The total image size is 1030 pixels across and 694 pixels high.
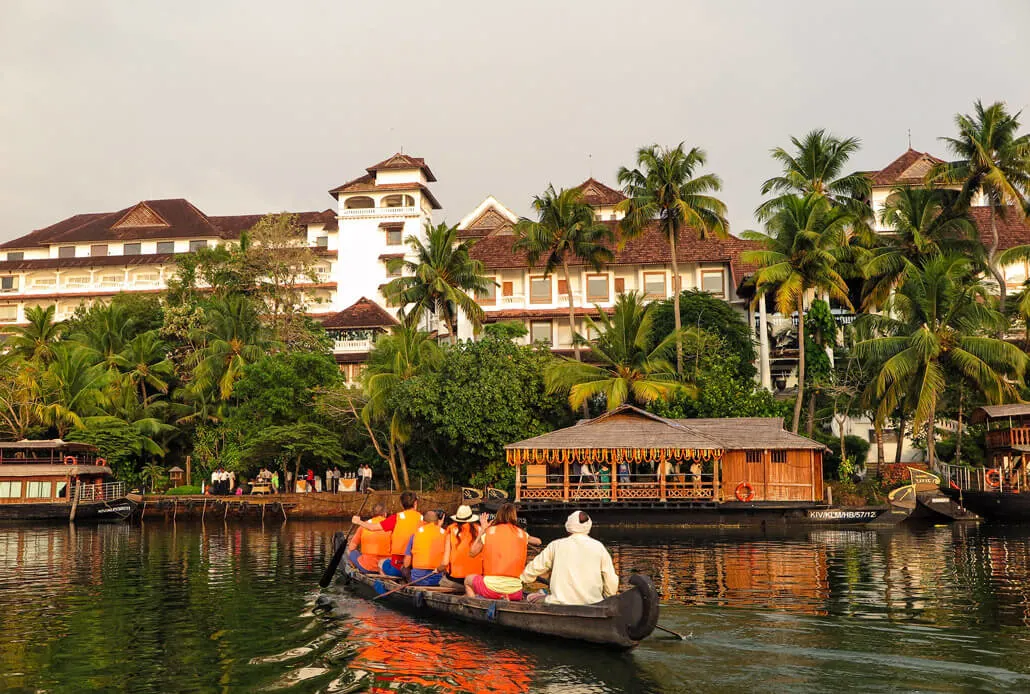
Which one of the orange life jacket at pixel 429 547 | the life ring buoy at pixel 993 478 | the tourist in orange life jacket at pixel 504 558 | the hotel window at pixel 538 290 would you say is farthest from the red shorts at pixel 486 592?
the hotel window at pixel 538 290

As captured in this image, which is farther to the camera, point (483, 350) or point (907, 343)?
point (483, 350)

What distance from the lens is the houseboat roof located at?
31.0 meters

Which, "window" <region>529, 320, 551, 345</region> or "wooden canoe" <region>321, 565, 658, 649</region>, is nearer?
"wooden canoe" <region>321, 565, 658, 649</region>

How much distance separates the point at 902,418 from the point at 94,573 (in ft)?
95.5

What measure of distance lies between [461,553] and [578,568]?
313cm

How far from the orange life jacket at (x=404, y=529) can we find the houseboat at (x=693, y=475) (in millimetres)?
15420

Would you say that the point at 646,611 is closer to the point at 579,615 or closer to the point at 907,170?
the point at 579,615

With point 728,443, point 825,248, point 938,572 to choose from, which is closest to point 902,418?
point 825,248

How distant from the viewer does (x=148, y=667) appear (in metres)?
11.4

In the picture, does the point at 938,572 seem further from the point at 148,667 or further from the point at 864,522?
the point at 148,667

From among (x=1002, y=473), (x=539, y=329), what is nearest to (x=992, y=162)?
(x=1002, y=473)

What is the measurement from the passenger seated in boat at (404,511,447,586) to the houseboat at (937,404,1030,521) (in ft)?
80.1

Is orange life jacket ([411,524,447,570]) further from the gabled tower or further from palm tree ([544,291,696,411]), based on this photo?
the gabled tower

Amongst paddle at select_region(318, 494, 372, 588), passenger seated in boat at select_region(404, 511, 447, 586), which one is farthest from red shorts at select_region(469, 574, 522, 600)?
paddle at select_region(318, 494, 372, 588)
